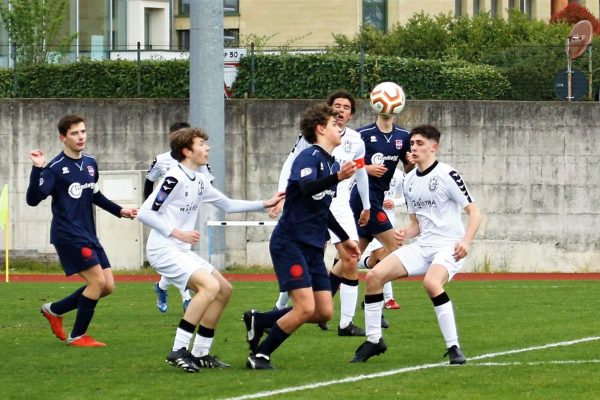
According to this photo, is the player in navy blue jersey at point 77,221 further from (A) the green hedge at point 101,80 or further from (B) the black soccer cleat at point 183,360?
(A) the green hedge at point 101,80

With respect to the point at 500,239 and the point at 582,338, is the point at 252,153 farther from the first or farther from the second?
the point at 582,338

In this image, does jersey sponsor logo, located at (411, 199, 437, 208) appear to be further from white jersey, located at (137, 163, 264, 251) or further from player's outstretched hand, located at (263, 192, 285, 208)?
white jersey, located at (137, 163, 264, 251)

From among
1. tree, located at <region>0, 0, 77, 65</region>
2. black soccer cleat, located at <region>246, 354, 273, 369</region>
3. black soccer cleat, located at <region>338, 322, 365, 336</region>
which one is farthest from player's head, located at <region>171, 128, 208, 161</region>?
tree, located at <region>0, 0, 77, 65</region>

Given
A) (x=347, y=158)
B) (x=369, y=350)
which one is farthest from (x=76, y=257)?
(x=369, y=350)

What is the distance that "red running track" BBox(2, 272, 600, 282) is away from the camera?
23.1m

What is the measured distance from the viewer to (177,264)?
1150 cm

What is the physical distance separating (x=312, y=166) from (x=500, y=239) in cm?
1514

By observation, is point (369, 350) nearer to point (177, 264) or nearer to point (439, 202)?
point (439, 202)

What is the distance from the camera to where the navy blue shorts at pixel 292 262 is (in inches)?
428

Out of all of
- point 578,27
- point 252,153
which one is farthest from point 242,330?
point 578,27

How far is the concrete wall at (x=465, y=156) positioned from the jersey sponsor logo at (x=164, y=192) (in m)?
13.9

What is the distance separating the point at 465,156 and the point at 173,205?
577 inches

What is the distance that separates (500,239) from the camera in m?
25.5

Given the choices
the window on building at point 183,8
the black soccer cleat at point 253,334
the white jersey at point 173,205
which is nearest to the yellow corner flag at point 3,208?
the white jersey at point 173,205
